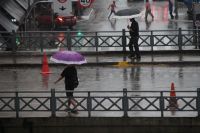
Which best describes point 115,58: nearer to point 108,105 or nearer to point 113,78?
point 113,78

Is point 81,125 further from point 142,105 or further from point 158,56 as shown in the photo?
point 158,56

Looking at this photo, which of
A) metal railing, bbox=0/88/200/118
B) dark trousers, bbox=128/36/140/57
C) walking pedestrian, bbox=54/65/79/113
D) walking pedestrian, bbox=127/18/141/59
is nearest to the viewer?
metal railing, bbox=0/88/200/118

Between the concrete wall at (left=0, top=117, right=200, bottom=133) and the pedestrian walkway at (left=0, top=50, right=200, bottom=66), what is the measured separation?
29.4 ft

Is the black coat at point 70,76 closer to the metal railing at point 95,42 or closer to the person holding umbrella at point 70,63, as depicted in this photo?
the person holding umbrella at point 70,63

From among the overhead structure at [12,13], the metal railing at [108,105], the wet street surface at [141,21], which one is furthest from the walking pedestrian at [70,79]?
the wet street surface at [141,21]

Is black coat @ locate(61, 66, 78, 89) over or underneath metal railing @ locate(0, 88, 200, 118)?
over

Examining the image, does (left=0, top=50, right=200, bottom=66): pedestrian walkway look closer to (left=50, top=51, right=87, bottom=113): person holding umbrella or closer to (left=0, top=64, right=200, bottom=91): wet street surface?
(left=0, top=64, right=200, bottom=91): wet street surface

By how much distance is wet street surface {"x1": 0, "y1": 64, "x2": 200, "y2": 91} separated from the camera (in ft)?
91.4

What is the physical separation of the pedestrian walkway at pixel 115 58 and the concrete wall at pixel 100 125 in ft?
29.4

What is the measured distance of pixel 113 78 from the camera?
96.6 ft

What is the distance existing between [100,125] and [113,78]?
6659 millimetres

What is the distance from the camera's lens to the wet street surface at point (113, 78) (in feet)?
91.4

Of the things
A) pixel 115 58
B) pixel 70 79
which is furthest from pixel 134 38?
pixel 70 79

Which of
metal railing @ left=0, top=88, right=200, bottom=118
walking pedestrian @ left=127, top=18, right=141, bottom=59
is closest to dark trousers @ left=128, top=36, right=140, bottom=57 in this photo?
walking pedestrian @ left=127, top=18, right=141, bottom=59
